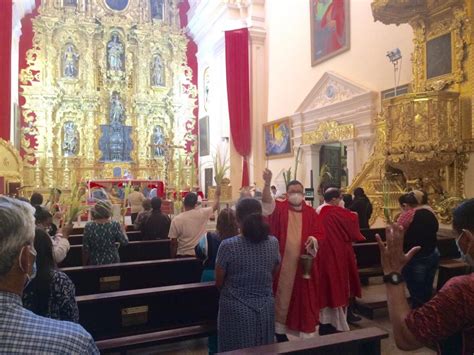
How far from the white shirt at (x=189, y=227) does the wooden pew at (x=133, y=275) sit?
249 millimetres

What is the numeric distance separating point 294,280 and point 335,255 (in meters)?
0.71

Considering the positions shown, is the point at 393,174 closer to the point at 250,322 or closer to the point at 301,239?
the point at 301,239

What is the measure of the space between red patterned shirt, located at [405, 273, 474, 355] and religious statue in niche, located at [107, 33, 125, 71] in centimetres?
1839

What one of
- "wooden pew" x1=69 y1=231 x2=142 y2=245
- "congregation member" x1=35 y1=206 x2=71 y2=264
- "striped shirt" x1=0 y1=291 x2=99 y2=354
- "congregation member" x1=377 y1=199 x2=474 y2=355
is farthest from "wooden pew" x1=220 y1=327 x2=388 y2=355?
"wooden pew" x1=69 y1=231 x2=142 y2=245

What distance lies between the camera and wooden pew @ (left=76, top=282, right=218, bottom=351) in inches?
123

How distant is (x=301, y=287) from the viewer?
346 cm

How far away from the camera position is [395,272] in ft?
5.20

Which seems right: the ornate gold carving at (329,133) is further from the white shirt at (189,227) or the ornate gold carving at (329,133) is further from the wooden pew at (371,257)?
the white shirt at (189,227)

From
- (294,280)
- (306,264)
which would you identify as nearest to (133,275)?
(294,280)

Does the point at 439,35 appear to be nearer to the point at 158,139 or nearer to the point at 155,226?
the point at 155,226

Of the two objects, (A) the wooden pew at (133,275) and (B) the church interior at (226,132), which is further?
(A) the wooden pew at (133,275)

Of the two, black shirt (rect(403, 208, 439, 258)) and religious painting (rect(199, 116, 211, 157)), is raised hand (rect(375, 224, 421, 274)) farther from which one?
religious painting (rect(199, 116, 211, 157))

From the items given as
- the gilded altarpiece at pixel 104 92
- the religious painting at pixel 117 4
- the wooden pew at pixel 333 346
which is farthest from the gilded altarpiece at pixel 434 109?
the religious painting at pixel 117 4

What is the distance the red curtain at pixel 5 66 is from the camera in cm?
1233
